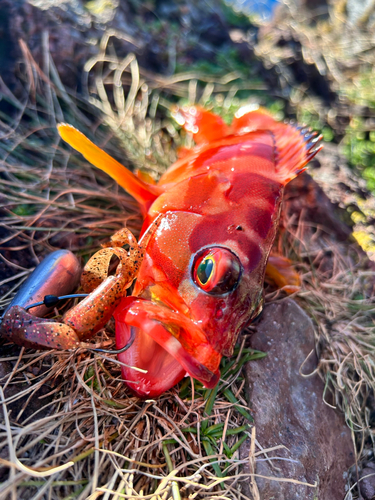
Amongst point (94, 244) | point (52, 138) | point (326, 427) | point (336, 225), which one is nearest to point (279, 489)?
point (326, 427)

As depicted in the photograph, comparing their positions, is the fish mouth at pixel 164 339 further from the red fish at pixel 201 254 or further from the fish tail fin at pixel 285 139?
the fish tail fin at pixel 285 139

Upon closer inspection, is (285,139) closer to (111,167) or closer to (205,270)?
(111,167)

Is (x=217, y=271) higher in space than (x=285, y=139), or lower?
higher

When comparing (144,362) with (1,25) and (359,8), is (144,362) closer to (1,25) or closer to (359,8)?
(1,25)

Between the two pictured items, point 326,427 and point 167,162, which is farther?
point 167,162

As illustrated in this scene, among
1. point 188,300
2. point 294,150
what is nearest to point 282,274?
point 294,150

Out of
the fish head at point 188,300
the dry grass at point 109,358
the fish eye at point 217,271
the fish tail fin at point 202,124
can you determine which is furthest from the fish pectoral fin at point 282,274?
Answer: the fish tail fin at point 202,124

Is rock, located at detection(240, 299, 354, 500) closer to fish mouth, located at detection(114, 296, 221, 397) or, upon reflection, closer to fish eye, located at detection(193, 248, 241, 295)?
fish mouth, located at detection(114, 296, 221, 397)
